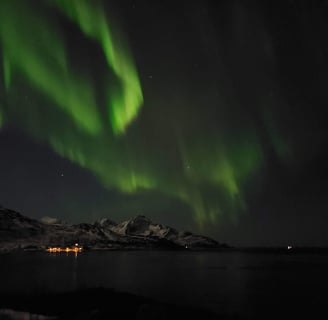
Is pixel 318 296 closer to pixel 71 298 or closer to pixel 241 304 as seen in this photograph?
pixel 241 304

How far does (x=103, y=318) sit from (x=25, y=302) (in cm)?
1782

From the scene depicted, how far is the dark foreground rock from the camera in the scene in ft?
123

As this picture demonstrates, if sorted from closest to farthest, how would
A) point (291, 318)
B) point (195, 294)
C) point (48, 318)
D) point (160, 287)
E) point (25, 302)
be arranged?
point (48, 318), point (291, 318), point (25, 302), point (195, 294), point (160, 287)

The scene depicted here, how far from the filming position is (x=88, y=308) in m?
44.6

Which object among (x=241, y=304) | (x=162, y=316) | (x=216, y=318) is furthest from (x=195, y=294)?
(x=162, y=316)

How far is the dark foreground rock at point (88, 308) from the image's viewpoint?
37531 mm

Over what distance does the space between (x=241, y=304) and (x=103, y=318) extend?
2661 centimetres

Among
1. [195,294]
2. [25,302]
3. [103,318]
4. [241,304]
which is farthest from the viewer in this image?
[195,294]

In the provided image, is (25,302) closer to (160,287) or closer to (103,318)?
(103,318)

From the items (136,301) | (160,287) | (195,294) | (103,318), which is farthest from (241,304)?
(103,318)

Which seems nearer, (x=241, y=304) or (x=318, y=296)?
(x=241, y=304)

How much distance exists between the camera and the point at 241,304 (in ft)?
187

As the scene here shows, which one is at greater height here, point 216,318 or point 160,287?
point 160,287

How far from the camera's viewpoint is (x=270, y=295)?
220ft
